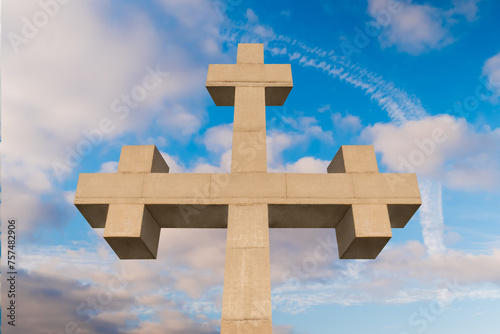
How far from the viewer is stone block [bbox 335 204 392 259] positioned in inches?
284

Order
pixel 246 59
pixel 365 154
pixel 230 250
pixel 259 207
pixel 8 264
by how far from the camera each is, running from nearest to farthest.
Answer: pixel 230 250 → pixel 259 207 → pixel 365 154 → pixel 8 264 → pixel 246 59

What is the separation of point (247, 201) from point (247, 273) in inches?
60.7

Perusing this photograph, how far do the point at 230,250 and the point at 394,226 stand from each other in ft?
13.5

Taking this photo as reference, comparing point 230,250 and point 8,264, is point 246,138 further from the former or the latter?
point 8,264

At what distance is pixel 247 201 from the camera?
7.57 m

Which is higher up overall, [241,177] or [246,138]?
[246,138]

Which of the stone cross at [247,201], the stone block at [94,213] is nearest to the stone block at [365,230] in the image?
the stone cross at [247,201]

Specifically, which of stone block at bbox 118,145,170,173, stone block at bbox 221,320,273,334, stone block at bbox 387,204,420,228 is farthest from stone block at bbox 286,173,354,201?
stone block at bbox 118,145,170,173

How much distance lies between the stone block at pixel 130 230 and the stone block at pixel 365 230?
14.3 ft

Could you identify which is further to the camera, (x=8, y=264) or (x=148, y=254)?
(x=8, y=264)

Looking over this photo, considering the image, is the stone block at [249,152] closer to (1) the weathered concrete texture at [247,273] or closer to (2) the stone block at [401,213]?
(1) the weathered concrete texture at [247,273]

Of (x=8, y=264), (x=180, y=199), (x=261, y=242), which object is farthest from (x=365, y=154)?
(x=8, y=264)

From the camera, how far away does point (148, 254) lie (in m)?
7.88

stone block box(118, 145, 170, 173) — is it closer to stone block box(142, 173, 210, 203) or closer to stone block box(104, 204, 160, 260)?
stone block box(142, 173, 210, 203)
